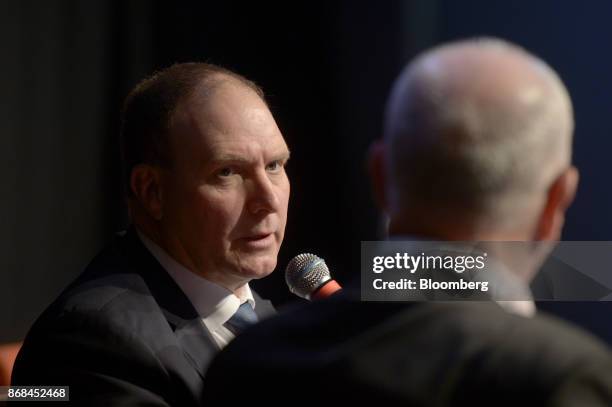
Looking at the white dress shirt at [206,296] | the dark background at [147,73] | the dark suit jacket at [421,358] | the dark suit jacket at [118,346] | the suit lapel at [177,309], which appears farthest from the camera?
the dark background at [147,73]

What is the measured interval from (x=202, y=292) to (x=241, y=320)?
0.09m

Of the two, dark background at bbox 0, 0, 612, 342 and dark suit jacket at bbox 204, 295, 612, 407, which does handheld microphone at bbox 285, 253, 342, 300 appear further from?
dark background at bbox 0, 0, 612, 342

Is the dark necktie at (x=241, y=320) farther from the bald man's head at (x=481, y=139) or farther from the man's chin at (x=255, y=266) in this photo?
the bald man's head at (x=481, y=139)

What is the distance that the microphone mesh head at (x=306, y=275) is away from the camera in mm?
1530

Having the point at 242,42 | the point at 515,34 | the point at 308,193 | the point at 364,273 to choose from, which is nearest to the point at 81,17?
the point at 242,42

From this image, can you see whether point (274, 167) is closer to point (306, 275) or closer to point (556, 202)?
point (306, 275)

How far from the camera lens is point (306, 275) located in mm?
1540

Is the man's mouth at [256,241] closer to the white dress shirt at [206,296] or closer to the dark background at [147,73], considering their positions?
the white dress shirt at [206,296]

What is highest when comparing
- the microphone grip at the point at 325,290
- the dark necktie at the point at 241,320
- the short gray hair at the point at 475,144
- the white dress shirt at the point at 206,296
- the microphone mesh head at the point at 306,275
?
the short gray hair at the point at 475,144

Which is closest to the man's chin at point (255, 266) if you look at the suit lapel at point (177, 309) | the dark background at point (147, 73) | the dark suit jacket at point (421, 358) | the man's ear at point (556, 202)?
the suit lapel at point (177, 309)

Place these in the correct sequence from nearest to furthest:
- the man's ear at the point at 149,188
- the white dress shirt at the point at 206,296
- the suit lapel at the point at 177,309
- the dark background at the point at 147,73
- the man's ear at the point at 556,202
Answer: the man's ear at the point at 556,202, the suit lapel at the point at 177,309, the white dress shirt at the point at 206,296, the man's ear at the point at 149,188, the dark background at the point at 147,73

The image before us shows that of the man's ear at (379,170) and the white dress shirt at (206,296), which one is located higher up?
the man's ear at (379,170)

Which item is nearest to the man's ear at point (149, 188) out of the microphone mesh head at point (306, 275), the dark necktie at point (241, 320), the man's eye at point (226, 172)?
the man's eye at point (226, 172)

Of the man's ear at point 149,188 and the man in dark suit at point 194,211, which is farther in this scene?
the man's ear at point 149,188
